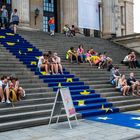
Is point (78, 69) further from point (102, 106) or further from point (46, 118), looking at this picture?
point (46, 118)

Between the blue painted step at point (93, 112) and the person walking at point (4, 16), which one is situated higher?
the person walking at point (4, 16)

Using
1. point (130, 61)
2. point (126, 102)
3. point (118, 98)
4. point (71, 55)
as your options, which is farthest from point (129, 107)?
point (130, 61)

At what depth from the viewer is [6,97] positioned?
13.2 m

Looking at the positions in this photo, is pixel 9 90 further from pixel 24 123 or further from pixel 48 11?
pixel 48 11

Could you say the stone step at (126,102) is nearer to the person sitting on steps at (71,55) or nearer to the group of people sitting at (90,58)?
the group of people sitting at (90,58)

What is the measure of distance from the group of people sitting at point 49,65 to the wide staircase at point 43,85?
0.31 metres

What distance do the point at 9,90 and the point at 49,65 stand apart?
4.72 meters

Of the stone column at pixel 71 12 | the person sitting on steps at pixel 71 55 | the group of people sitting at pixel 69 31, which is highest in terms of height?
the stone column at pixel 71 12

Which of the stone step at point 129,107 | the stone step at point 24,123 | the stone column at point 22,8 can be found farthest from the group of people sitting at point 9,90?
the stone column at point 22,8

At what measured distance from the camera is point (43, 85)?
52.0 feet

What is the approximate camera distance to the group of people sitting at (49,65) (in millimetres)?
17391

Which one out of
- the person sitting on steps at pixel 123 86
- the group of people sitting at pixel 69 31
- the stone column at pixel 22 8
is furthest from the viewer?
the group of people sitting at pixel 69 31

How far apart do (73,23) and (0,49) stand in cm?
1270

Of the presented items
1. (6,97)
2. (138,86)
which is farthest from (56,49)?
(6,97)
